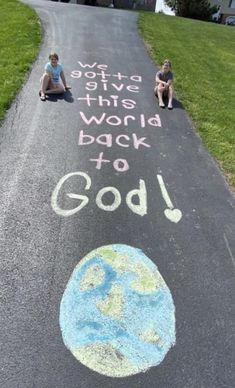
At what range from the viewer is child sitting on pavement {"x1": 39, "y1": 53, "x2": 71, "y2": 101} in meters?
9.20

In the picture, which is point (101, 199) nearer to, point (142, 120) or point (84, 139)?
point (84, 139)

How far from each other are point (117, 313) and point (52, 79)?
21.0 ft

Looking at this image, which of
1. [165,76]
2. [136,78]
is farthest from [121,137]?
[136,78]

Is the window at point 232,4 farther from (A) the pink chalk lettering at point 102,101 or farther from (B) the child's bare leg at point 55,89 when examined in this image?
(B) the child's bare leg at point 55,89

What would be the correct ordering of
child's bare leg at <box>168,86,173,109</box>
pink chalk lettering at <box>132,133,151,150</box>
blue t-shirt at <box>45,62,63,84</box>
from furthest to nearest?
child's bare leg at <box>168,86,173,109</box>
blue t-shirt at <box>45,62,63,84</box>
pink chalk lettering at <box>132,133,151,150</box>

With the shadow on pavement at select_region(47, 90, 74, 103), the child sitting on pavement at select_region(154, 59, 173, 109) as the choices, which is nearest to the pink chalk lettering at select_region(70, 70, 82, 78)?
the shadow on pavement at select_region(47, 90, 74, 103)

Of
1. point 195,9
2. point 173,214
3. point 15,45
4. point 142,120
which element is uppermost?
point 173,214

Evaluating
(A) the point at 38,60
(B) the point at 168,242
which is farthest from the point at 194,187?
(A) the point at 38,60

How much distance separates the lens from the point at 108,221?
5707mm

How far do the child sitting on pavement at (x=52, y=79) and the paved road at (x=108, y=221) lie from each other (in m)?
0.29

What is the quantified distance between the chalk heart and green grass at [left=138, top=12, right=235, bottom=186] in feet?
5.09

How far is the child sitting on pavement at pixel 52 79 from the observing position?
9195 millimetres

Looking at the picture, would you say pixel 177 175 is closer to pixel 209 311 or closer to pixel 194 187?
pixel 194 187

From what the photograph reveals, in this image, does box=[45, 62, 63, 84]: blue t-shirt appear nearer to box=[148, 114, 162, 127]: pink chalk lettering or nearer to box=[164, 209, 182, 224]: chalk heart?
box=[148, 114, 162, 127]: pink chalk lettering
